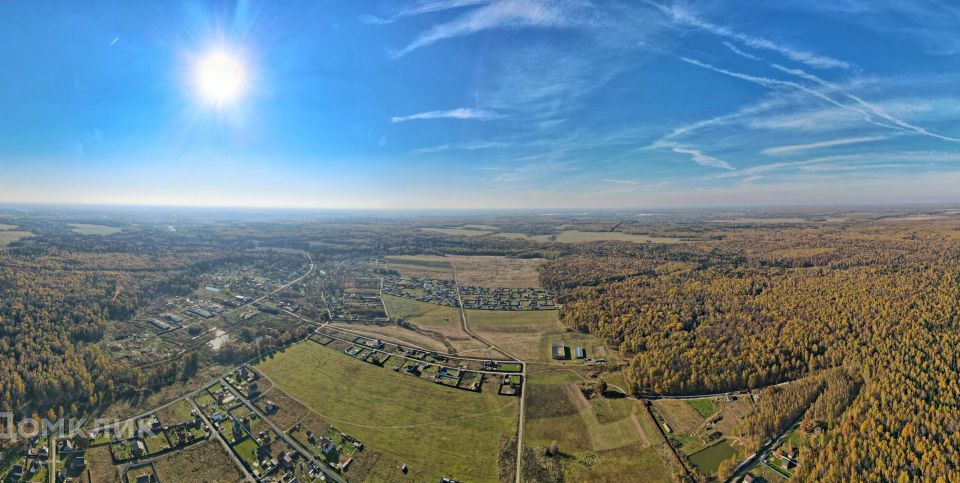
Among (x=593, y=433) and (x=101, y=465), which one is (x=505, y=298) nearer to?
(x=593, y=433)

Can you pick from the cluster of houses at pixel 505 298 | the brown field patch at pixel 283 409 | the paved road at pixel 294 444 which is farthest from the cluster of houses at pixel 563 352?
the brown field patch at pixel 283 409

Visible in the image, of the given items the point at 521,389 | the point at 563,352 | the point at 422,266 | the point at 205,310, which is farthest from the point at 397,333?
the point at 422,266

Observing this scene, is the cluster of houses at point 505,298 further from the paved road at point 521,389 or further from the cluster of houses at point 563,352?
the cluster of houses at point 563,352

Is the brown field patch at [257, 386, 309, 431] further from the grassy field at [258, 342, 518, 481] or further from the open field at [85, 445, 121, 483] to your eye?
the open field at [85, 445, 121, 483]

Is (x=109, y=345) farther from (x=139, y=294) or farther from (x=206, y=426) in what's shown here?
(x=206, y=426)

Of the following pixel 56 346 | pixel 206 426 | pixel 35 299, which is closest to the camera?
pixel 206 426

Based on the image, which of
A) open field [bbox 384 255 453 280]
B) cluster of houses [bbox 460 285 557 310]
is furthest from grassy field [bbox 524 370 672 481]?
open field [bbox 384 255 453 280]

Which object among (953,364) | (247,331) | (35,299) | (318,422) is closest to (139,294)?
(35,299)
